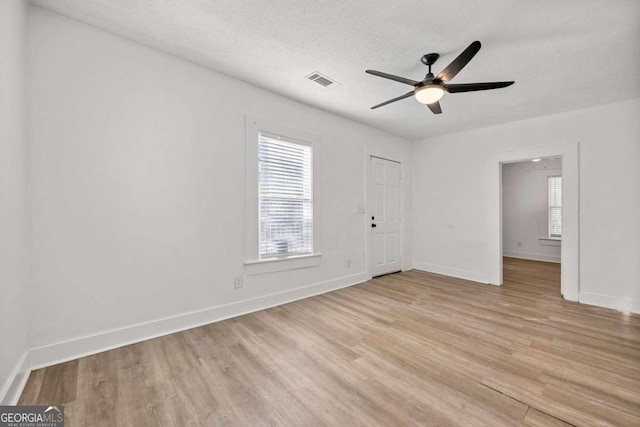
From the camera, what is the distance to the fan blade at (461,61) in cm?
184

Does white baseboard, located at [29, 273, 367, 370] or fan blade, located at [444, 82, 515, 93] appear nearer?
white baseboard, located at [29, 273, 367, 370]

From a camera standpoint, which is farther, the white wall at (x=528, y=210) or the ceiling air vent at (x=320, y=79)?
the white wall at (x=528, y=210)

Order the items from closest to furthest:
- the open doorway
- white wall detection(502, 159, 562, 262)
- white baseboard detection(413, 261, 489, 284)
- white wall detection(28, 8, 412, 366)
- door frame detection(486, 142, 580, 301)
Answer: white wall detection(28, 8, 412, 366) < door frame detection(486, 142, 580, 301) < white baseboard detection(413, 261, 489, 284) < the open doorway < white wall detection(502, 159, 562, 262)

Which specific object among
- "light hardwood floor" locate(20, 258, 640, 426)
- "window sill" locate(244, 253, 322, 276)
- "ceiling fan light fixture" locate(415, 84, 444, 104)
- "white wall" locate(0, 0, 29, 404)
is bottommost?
"light hardwood floor" locate(20, 258, 640, 426)

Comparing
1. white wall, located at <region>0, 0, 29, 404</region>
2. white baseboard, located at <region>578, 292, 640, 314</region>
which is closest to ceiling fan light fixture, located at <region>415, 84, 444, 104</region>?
white wall, located at <region>0, 0, 29, 404</region>

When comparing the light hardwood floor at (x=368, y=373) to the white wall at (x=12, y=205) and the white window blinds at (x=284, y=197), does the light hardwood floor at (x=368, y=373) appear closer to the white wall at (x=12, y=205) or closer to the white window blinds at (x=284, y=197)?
the white wall at (x=12, y=205)

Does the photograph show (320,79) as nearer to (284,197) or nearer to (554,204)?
(284,197)

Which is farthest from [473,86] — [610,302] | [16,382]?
[16,382]

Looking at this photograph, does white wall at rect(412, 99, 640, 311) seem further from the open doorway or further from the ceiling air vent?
the ceiling air vent

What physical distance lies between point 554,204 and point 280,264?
7.11 m

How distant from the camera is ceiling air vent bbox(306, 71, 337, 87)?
291 centimetres

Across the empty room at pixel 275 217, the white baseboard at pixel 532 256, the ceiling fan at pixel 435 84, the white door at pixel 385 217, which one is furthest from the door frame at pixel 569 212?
the white baseboard at pixel 532 256

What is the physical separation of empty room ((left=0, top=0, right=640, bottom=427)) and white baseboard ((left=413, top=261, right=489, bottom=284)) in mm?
620

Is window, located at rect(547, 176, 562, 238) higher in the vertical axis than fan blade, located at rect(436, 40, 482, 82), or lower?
lower
